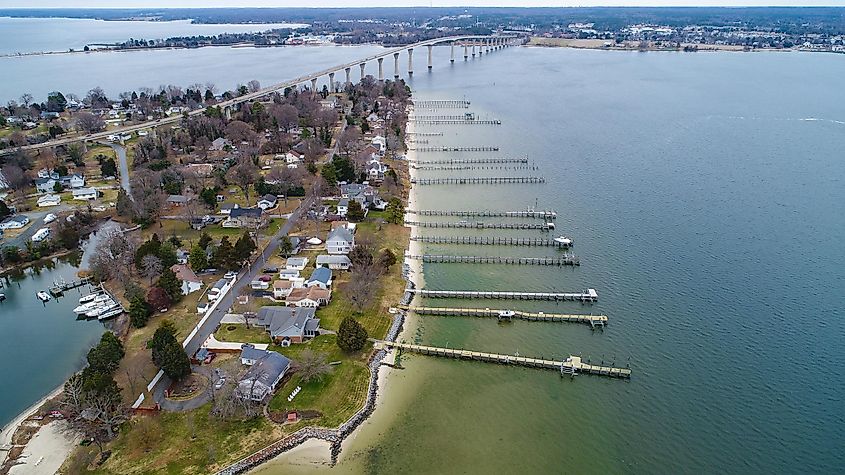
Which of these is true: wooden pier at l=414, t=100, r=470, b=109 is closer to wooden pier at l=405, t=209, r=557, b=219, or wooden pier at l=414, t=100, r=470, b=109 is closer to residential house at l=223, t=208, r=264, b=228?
wooden pier at l=405, t=209, r=557, b=219

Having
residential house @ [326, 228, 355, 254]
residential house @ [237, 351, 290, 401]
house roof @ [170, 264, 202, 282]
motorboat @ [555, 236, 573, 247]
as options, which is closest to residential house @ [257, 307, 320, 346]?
residential house @ [237, 351, 290, 401]

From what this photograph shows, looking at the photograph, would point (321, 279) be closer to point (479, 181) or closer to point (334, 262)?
point (334, 262)

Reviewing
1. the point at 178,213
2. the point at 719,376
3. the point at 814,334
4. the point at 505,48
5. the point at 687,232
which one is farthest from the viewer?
the point at 505,48

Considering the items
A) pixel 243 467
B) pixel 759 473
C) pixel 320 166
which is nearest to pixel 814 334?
pixel 759 473

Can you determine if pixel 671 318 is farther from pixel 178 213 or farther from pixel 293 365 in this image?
pixel 178 213

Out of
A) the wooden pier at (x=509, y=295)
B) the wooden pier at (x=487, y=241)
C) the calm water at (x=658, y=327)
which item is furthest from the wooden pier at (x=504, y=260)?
the wooden pier at (x=509, y=295)

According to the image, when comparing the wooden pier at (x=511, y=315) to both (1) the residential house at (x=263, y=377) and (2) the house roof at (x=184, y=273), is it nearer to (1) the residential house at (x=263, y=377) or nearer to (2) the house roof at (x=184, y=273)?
(1) the residential house at (x=263, y=377)
